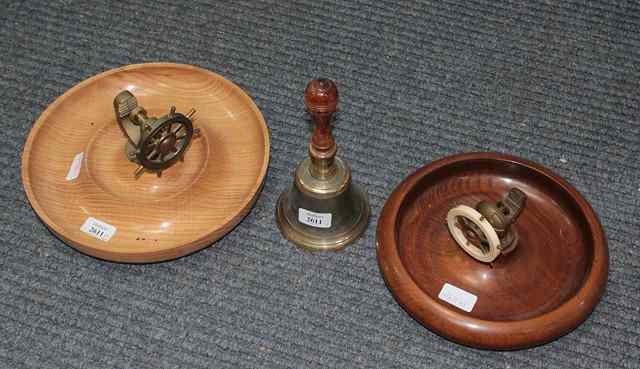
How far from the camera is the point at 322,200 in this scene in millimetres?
1136

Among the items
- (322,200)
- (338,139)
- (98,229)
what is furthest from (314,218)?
(98,229)

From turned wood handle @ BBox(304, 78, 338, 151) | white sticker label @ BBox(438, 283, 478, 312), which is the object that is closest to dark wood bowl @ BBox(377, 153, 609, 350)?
white sticker label @ BBox(438, 283, 478, 312)

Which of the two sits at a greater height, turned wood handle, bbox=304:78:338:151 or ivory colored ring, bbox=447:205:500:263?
turned wood handle, bbox=304:78:338:151

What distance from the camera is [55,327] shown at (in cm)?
117

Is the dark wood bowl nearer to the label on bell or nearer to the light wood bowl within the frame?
the label on bell

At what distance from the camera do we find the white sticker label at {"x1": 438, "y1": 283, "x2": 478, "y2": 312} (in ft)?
3.62

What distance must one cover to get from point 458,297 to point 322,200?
0.25 m

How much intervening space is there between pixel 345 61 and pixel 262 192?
0.33 metres

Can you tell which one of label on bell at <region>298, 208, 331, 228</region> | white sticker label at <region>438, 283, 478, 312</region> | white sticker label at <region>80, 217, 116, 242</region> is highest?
label on bell at <region>298, 208, 331, 228</region>

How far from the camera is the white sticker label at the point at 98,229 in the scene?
3.84 ft

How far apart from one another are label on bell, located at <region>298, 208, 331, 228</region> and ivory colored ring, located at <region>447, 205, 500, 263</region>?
0.19 m

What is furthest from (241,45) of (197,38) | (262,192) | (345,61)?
(262,192)

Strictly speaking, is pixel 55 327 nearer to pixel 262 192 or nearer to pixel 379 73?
pixel 262 192

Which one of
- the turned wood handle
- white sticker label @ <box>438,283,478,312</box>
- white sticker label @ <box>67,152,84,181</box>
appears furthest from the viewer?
white sticker label @ <box>67,152,84,181</box>
